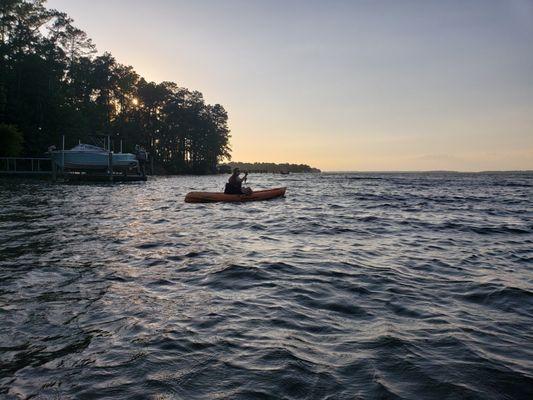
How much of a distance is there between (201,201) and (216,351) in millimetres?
18098

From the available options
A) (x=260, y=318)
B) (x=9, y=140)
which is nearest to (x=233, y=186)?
(x=260, y=318)

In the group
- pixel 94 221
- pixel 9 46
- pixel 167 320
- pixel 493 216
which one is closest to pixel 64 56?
pixel 9 46

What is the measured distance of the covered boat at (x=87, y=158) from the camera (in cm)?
3994

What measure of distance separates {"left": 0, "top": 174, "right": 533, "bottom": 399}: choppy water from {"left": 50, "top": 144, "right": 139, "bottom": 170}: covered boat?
103 ft

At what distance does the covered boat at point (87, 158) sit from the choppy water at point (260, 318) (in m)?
31.4

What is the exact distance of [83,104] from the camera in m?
61.9

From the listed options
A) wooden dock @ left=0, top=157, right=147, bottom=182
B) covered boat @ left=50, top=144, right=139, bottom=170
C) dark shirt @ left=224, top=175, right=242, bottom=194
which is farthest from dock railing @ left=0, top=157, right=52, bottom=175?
dark shirt @ left=224, top=175, right=242, bottom=194

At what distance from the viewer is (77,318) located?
17.1 feet

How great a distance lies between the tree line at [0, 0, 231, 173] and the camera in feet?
155

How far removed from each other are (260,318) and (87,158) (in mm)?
40968

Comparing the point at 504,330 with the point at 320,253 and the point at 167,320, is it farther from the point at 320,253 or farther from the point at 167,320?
the point at 320,253

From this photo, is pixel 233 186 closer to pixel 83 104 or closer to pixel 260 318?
pixel 260 318

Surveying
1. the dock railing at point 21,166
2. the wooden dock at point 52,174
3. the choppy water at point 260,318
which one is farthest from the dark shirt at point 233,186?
the dock railing at point 21,166

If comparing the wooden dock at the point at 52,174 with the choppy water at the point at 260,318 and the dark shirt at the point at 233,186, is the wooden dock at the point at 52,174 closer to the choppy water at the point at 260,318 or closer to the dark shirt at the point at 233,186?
the dark shirt at the point at 233,186
